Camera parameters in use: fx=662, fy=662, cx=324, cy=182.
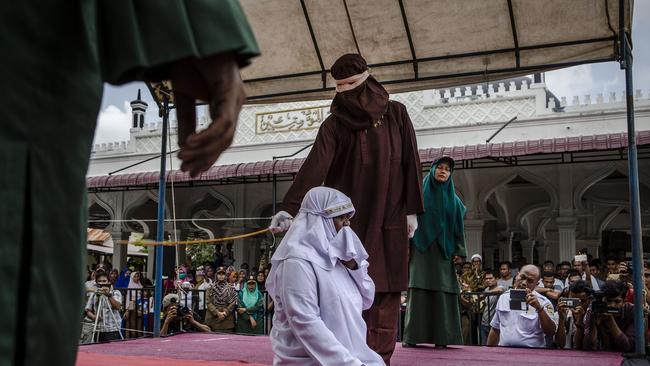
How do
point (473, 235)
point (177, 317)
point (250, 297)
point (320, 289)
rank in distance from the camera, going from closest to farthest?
1. point (320, 289)
2. point (177, 317)
3. point (250, 297)
4. point (473, 235)

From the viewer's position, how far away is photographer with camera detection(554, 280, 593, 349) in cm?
527

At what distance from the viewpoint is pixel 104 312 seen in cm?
813

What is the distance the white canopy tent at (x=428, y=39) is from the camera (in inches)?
191

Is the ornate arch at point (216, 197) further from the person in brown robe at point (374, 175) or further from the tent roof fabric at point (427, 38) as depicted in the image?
the person in brown robe at point (374, 175)

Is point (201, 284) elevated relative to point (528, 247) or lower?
lower

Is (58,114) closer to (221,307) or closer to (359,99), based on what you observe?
(359,99)

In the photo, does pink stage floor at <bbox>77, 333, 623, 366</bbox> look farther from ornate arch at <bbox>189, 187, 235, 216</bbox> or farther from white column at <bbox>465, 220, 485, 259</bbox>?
ornate arch at <bbox>189, 187, 235, 216</bbox>

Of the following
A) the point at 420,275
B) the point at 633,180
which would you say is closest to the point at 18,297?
the point at 633,180

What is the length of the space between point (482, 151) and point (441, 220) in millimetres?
6463

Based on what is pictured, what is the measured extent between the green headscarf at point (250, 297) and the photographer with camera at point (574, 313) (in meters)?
4.40

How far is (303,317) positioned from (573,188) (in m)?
12.2

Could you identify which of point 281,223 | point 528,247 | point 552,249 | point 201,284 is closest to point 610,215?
point 528,247

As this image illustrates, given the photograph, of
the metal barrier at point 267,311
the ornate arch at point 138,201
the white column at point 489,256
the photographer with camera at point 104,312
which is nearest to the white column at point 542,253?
the white column at point 489,256

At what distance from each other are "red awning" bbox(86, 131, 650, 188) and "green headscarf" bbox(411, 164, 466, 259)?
12.9ft
